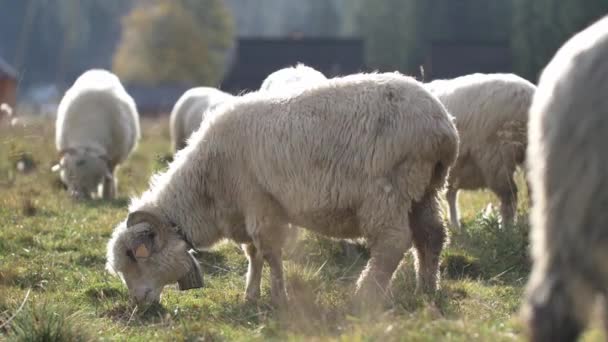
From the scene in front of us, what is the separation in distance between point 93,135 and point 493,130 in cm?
606

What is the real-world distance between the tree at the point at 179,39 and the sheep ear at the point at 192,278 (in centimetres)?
4377

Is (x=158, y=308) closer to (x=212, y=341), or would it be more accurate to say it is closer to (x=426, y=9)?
(x=212, y=341)

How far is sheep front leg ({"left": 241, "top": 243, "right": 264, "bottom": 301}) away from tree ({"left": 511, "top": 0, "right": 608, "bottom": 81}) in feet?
100.0

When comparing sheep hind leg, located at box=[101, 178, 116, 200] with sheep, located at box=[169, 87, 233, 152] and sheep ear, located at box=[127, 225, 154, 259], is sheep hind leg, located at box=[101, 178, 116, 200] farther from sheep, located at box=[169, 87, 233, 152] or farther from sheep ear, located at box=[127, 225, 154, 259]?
sheep ear, located at box=[127, 225, 154, 259]

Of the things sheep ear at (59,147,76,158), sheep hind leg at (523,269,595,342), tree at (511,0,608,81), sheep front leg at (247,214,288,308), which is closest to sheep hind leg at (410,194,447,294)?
sheep front leg at (247,214,288,308)

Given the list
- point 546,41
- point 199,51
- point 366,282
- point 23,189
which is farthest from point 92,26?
point 366,282

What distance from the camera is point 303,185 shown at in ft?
21.4

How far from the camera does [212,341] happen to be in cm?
A: 571

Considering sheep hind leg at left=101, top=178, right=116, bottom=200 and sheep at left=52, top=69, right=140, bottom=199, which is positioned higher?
sheep at left=52, top=69, right=140, bottom=199

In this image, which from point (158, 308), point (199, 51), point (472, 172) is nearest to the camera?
point (158, 308)

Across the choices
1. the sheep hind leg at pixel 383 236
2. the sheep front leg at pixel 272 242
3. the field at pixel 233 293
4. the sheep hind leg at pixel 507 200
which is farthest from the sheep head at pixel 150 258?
the sheep hind leg at pixel 507 200

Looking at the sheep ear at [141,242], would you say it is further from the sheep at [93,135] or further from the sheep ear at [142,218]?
the sheep at [93,135]

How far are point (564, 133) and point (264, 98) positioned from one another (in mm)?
3352

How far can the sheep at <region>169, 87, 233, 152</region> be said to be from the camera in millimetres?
14062
